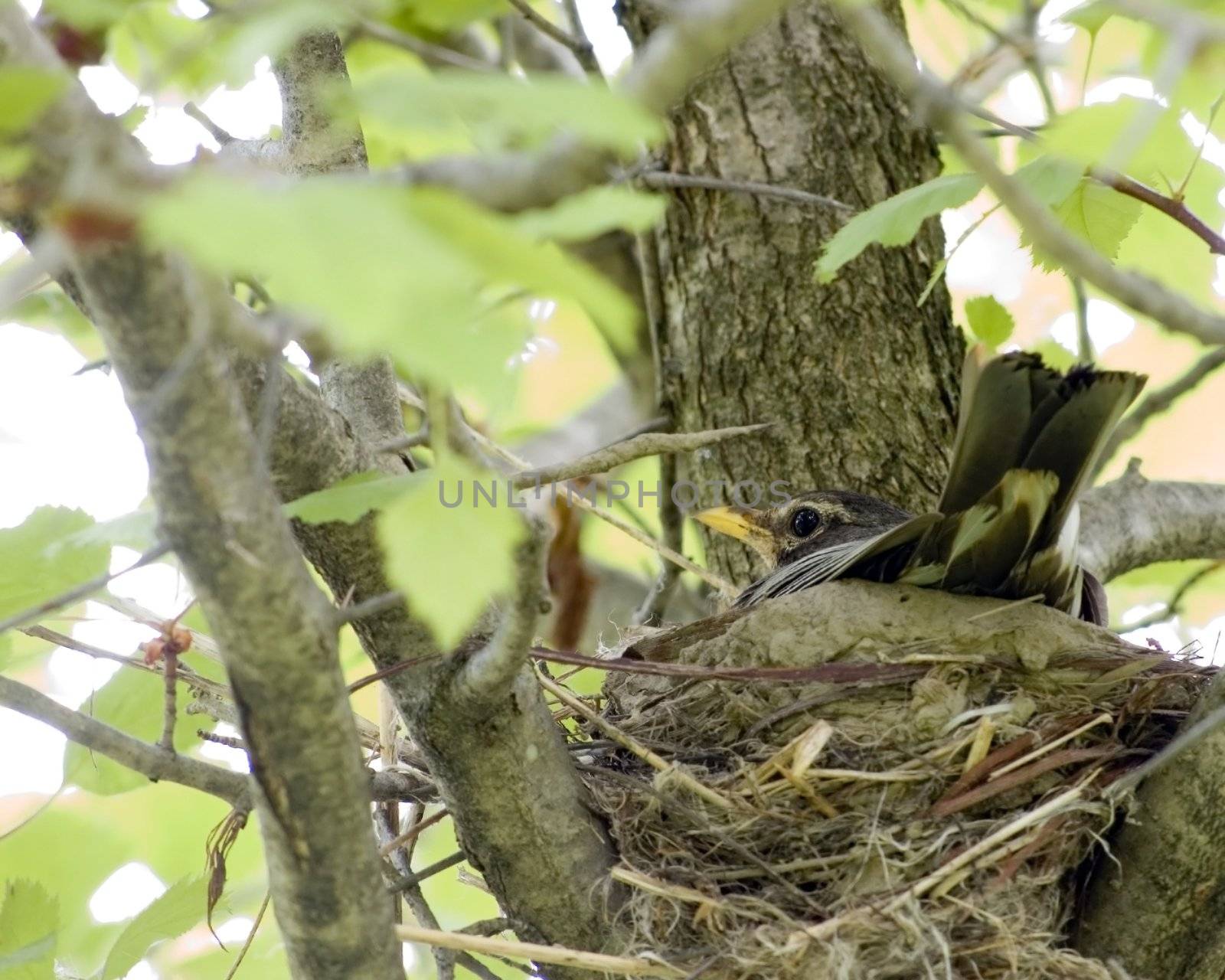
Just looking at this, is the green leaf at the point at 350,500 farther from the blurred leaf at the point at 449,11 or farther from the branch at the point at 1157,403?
the branch at the point at 1157,403

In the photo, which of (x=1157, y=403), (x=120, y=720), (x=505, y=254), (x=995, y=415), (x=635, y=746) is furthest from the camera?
(x=1157, y=403)

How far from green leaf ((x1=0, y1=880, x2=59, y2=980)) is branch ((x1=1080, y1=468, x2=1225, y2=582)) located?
268 centimetres

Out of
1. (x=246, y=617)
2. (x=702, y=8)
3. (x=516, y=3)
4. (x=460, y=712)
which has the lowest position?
(x=246, y=617)

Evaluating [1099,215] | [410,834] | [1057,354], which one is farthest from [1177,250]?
[410,834]

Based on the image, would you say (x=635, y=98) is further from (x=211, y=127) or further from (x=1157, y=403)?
(x=1157, y=403)

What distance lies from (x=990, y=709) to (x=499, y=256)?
184 centimetres

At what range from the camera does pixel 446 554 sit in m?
1.26

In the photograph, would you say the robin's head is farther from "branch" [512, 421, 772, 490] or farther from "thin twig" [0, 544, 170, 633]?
"thin twig" [0, 544, 170, 633]

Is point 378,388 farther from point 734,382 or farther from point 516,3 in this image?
point 734,382

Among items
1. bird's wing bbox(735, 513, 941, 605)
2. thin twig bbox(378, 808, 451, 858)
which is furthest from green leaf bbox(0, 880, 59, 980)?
bird's wing bbox(735, 513, 941, 605)

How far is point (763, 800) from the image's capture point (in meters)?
2.50

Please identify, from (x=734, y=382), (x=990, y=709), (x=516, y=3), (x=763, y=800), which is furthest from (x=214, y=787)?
(x=734, y=382)

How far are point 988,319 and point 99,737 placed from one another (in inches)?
81.6

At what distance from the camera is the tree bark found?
361 centimetres
